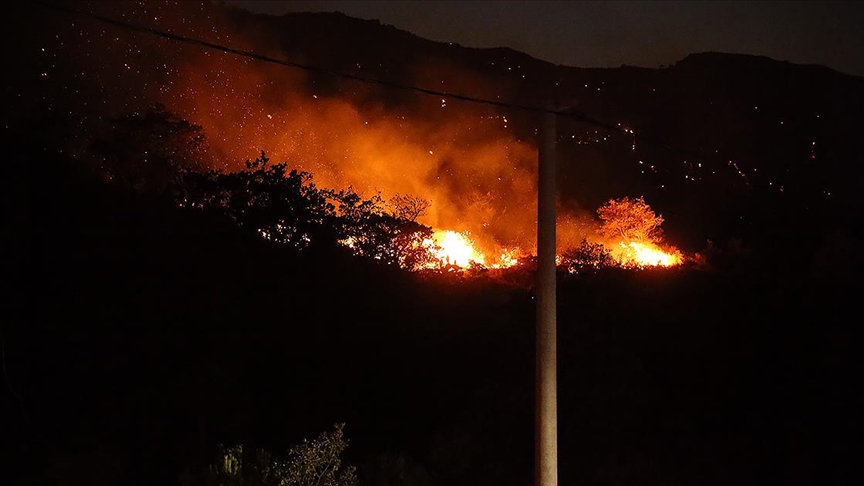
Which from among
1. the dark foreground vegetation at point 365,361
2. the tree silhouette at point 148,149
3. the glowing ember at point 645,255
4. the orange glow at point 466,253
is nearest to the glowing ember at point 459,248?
the orange glow at point 466,253

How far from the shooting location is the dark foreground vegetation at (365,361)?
13688mm

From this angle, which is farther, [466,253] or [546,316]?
[466,253]

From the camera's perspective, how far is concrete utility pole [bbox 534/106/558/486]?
6.99 m

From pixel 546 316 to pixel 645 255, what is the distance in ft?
123

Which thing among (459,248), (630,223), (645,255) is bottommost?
(459,248)

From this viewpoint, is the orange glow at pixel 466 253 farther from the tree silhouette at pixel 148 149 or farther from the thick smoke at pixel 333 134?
the tree silhouette at pixel 148 149

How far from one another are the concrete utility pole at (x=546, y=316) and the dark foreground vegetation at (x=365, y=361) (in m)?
3.90

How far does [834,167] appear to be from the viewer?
2472 inches

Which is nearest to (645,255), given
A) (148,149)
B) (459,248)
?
(459,248)

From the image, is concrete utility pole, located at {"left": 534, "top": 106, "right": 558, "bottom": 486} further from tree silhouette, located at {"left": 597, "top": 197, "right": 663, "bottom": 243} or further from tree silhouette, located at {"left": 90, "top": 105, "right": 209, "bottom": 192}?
tree silhouette, located at {"left": 597, "top": 197, "right": 663, "bottom": 243}

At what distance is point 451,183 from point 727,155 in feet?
86.8

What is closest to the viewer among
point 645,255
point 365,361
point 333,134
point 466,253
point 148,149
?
point 365,361

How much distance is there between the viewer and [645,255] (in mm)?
42875

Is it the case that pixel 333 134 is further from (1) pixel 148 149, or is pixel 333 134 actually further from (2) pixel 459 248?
(1) pixel 148 149
